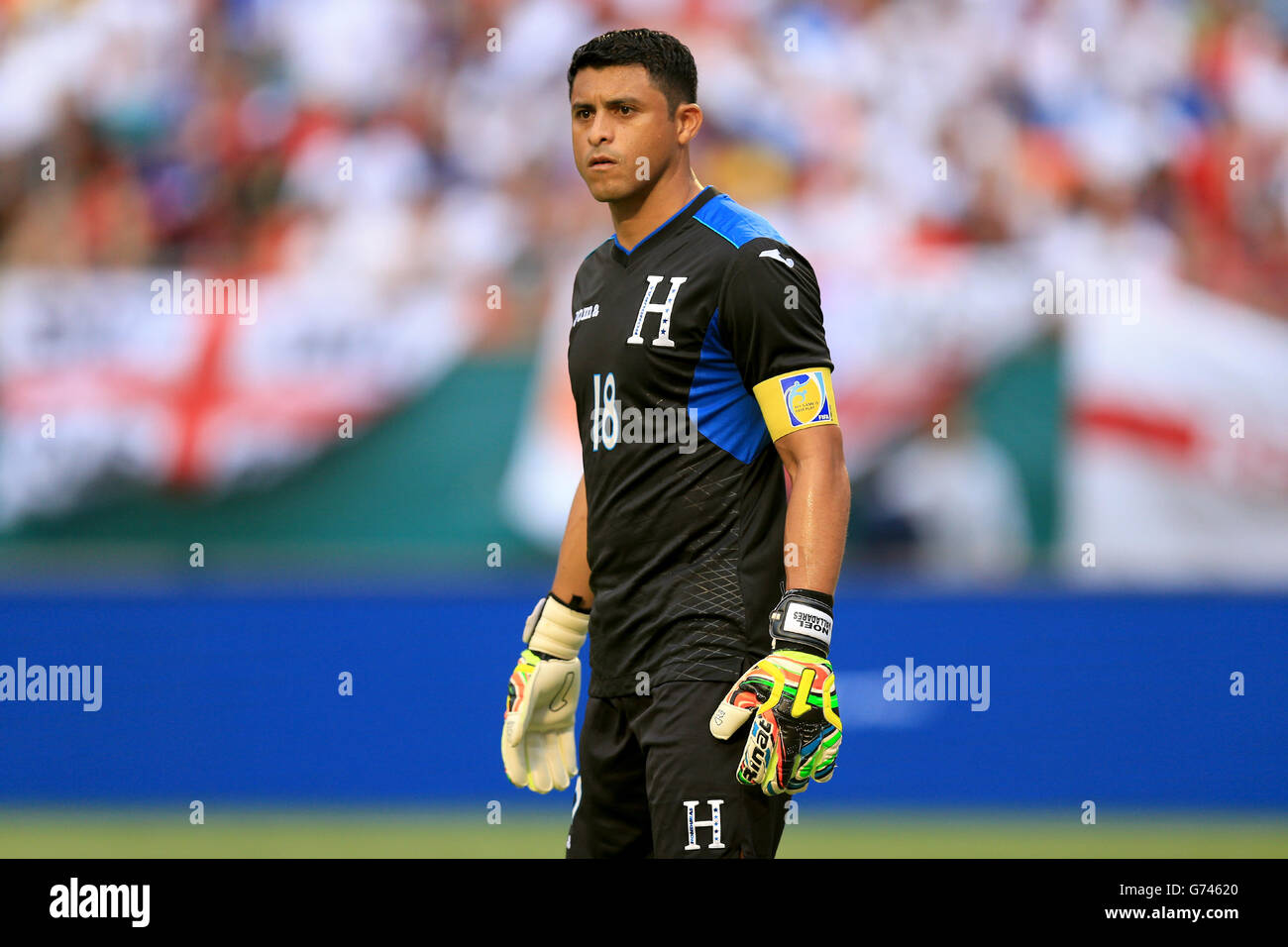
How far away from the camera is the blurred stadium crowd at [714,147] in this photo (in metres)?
10.4

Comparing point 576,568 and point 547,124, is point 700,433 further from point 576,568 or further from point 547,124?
point 547,124

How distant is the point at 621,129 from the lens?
12.5 ft

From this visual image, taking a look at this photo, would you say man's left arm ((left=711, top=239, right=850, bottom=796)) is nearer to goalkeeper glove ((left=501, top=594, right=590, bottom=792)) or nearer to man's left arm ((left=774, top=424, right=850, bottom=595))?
man's left arm ((left=774, top=424, right=850, bottom=595))

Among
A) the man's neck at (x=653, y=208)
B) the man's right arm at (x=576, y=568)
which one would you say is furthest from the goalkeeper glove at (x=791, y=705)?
the man's neck at (x=653, y=208)

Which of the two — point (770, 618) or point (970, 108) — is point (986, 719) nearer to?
point (970, 108)

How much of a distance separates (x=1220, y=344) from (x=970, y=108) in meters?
2.30

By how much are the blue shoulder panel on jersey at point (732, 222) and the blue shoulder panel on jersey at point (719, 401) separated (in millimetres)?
261

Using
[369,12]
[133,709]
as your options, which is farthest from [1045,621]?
[369,12]

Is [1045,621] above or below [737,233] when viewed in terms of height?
below

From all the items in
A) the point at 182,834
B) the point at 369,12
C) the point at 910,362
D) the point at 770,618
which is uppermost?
the point at 369,12

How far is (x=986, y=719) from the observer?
841 centimetres

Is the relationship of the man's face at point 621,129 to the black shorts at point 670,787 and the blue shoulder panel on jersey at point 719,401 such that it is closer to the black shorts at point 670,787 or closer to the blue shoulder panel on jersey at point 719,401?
the blue shoulder panel on jersey at point 719,401

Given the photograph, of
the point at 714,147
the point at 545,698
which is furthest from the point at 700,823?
the point at 714,147

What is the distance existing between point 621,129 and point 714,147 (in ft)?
23.3
